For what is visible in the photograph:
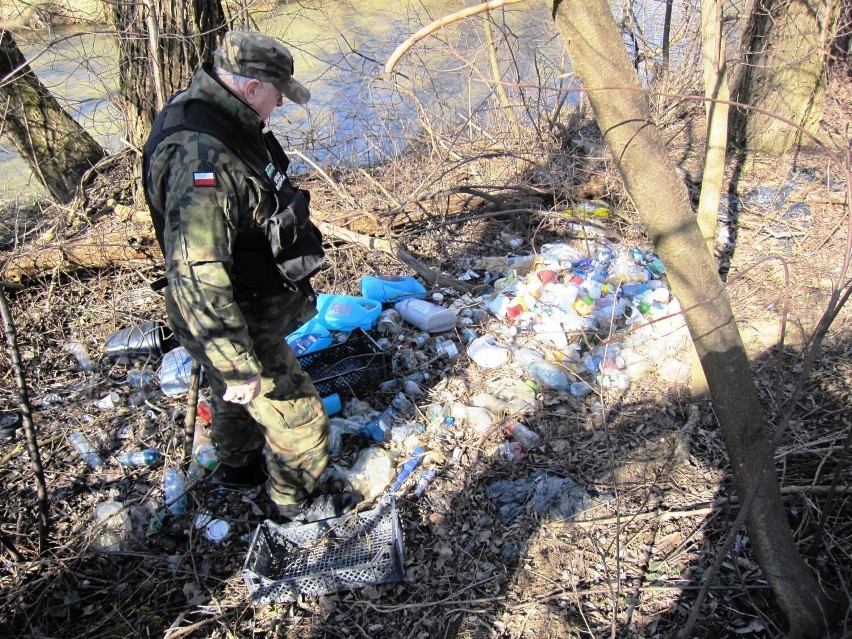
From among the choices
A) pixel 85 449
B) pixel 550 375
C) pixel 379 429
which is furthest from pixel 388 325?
pixel 85 449

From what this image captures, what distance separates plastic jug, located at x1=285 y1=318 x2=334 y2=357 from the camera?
3.53m

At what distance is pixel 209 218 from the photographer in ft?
6.77

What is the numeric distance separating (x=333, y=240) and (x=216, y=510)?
7.39 ft

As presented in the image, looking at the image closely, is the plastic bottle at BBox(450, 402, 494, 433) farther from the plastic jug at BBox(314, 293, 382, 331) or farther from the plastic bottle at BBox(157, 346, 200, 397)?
the plastic bottle at BBox(157, 346, 200, 397)

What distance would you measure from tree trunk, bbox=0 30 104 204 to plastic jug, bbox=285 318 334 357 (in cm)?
303

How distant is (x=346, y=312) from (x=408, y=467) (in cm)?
111

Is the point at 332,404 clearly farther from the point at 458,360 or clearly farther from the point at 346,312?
the point at 458,360

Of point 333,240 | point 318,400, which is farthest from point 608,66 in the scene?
point 333,240

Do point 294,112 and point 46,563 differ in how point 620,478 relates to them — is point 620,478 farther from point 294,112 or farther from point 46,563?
point 294,112

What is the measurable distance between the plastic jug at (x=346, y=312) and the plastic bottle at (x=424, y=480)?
1.08 m

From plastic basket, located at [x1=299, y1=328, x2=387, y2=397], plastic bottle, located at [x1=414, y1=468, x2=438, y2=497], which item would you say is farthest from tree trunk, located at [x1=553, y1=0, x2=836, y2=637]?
plastic basket, located at [x1=299, y1=328, x2=387, y2=397]

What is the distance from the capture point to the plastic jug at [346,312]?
11.9 feet

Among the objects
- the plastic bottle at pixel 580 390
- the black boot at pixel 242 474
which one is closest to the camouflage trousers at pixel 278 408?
the black boot at pixel 242 474

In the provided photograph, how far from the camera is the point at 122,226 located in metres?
4.62
